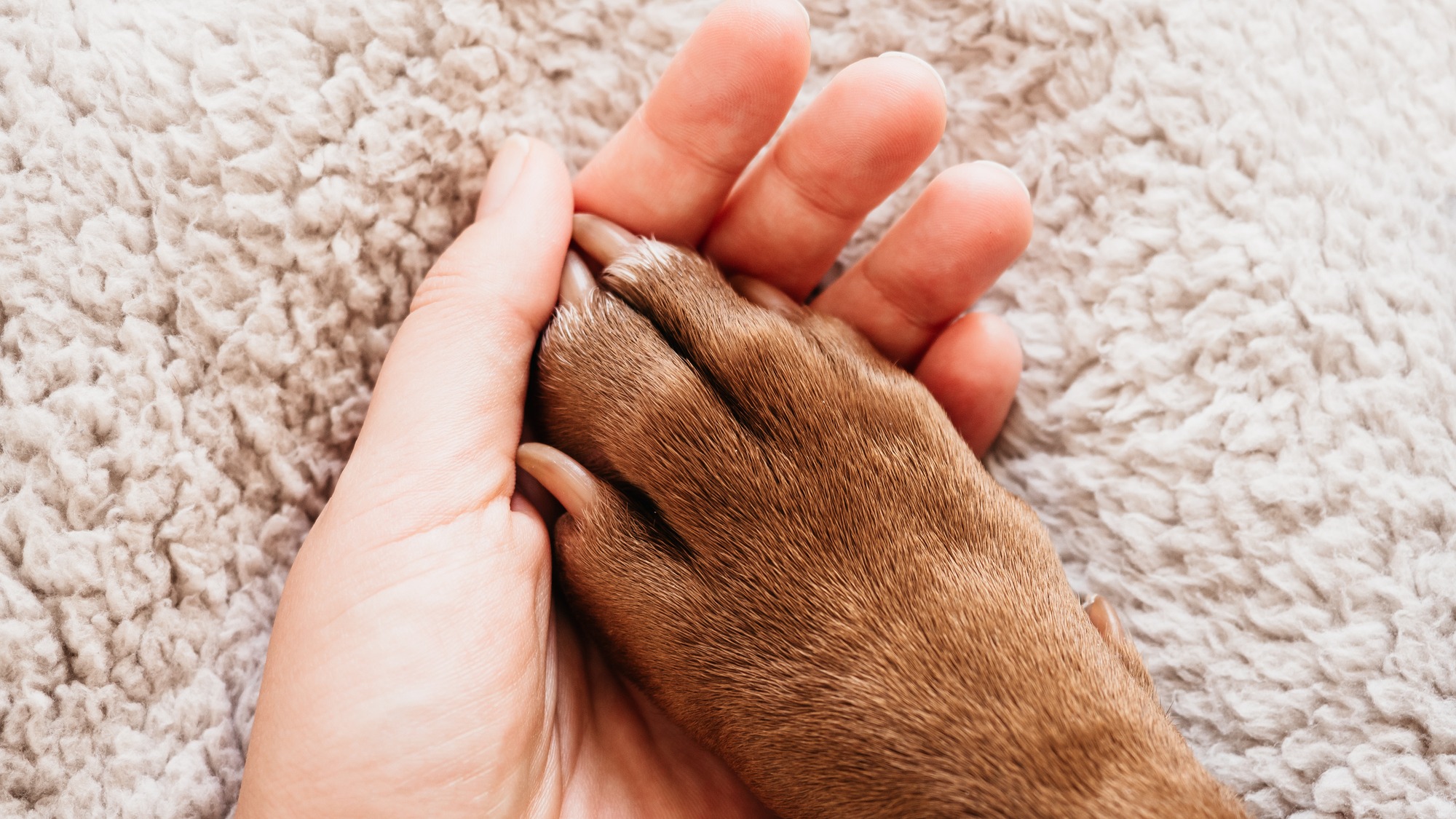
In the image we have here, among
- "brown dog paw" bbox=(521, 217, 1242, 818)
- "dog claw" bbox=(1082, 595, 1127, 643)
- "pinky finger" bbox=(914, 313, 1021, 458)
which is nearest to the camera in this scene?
"brown dog paw" bbox=(521, 217, 1242, 818)

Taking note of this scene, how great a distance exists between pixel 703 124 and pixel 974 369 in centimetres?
40

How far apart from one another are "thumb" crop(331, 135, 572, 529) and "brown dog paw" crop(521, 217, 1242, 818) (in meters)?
0.07

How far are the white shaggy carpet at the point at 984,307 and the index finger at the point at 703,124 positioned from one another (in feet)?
0.52

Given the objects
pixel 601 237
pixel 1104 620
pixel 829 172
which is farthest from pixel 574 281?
pixel 1104 620

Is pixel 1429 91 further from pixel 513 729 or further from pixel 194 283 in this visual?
pixel 194 283

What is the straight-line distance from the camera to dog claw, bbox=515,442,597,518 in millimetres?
877

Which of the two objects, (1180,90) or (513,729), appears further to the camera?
(1180,90)

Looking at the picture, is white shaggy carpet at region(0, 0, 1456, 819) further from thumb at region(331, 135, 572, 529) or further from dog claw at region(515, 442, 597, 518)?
dog claw at region(515, 442, 597, 518)

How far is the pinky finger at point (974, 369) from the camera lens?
1106 millimetres

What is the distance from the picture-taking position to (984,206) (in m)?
1.06

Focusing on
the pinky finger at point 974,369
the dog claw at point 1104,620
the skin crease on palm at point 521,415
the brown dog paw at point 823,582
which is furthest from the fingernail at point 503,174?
the dog claw at point 1104,620

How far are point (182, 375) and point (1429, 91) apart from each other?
139 centimetres

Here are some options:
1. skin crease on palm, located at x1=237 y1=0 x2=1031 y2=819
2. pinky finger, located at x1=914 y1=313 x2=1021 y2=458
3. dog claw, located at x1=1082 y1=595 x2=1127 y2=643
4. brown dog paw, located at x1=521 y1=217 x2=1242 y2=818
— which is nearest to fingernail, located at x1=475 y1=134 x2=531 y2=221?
skin crease on palm, located at x1=237 y1=0 x2=1031 y2=819

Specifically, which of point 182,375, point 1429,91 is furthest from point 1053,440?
point 182,375
